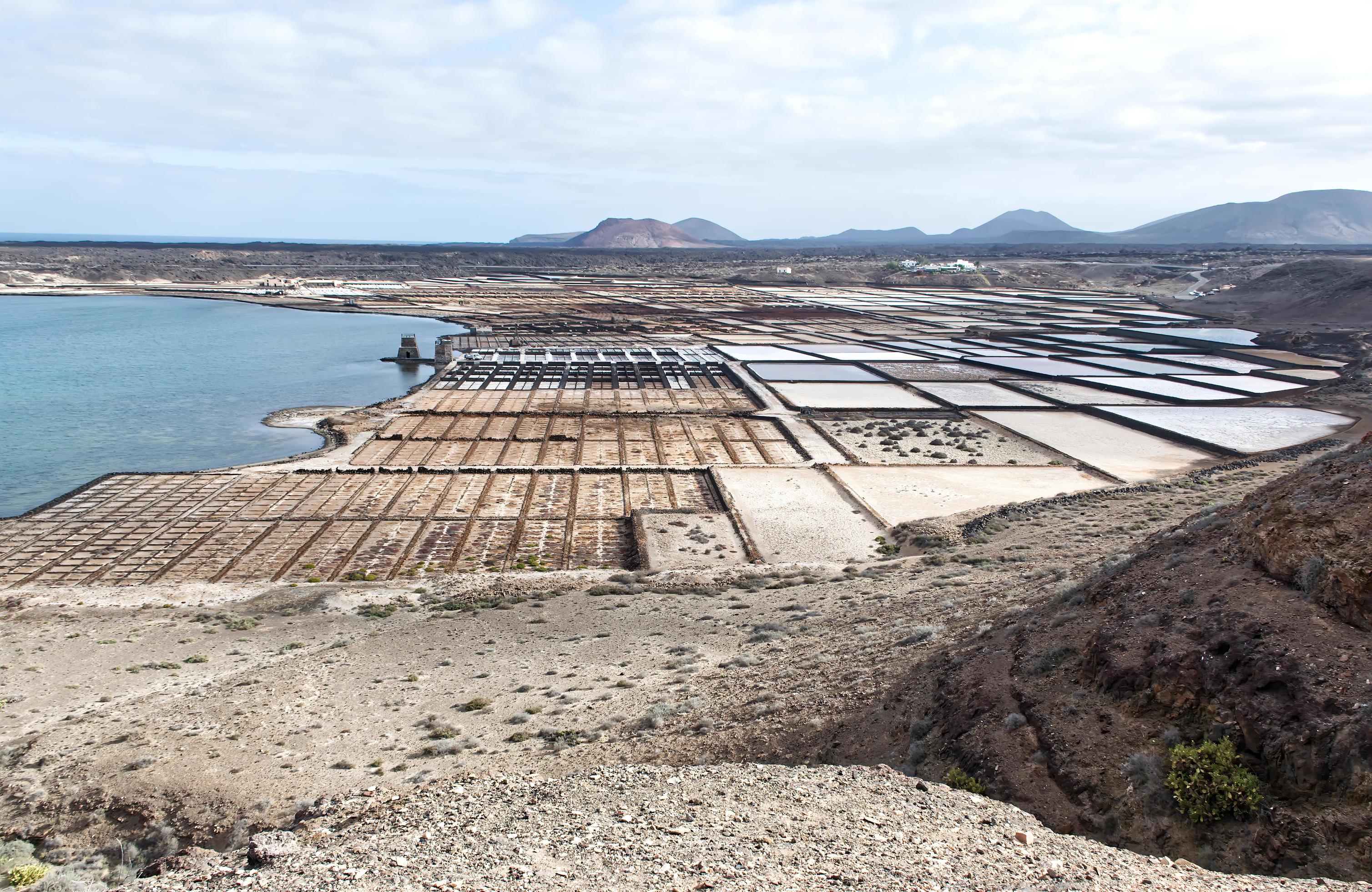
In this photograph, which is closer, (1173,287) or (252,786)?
(252,786)

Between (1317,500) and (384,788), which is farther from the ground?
(1317,500)

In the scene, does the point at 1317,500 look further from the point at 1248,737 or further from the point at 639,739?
the point at 639,739

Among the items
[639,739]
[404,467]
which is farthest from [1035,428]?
[639,739]

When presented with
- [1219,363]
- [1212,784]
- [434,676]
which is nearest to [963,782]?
[1212,784]

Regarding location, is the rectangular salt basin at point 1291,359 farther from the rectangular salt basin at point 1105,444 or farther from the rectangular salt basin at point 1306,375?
the rectangular salt basin at point 1105,444

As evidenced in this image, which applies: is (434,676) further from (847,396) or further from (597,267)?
(597,267)

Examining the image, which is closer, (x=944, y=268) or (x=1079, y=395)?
(x=1079, y=395)

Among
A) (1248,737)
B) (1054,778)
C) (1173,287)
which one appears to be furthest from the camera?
(1173,287)

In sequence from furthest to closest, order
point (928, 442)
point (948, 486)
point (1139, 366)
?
point (1139, 366), point (928, 442), point (948, 486)
